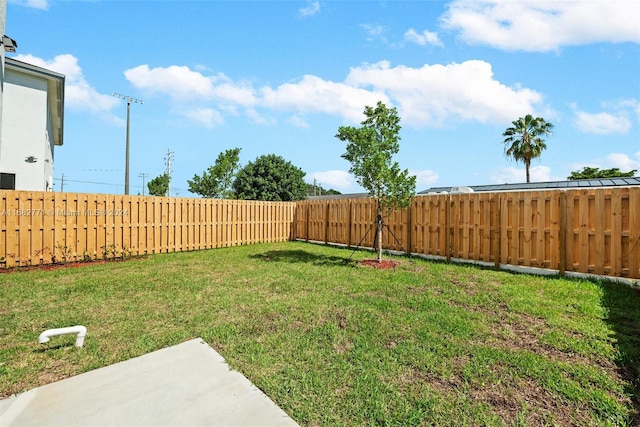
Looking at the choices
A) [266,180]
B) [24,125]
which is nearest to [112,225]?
[24,125]

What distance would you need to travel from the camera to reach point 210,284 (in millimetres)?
5645

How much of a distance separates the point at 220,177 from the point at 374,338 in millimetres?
23424

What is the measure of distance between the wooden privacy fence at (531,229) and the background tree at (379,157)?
5.02 ft

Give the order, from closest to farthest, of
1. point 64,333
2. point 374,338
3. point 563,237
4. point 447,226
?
point 64,333 < point 374,338 < point 563,237 < point 447,226

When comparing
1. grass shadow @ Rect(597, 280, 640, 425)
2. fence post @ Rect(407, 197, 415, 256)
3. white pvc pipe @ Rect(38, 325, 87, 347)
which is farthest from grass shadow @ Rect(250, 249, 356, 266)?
white pvc pipe @ Rect(38, 325, 87, 347)

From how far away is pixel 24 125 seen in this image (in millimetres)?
10805

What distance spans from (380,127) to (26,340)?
7.61m

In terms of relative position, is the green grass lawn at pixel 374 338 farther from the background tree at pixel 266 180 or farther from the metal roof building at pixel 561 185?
the background tree at pixel 266 180

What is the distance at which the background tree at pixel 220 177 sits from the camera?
80.0ft

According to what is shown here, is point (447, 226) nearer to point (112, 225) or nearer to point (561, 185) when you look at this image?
point (112, 225)

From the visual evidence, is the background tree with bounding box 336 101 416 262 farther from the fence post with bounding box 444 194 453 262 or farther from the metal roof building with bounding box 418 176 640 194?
the metal roof building with bounding box 418 176 640 194

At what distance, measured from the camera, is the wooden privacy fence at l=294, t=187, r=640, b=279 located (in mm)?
5801

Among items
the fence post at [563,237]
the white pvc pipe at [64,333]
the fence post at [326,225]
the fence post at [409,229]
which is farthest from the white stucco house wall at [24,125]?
the fence post at [563,237]

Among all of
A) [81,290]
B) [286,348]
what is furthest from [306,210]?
[286,348]
